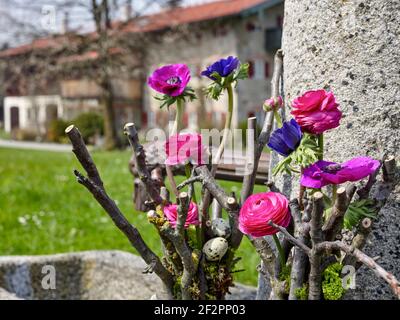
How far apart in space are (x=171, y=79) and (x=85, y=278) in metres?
1.25

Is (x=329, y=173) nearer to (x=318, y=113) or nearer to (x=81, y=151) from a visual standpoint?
(x=318, y=113)

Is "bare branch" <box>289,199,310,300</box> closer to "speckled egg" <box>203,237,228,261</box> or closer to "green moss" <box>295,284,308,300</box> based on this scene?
"green moss" <box>295,284,308,300</box>

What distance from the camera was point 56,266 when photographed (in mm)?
2568

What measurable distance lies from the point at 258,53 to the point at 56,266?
76.0ft

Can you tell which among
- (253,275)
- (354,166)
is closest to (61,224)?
(253,275)

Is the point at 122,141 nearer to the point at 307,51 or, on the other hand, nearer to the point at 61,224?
the point at 61,224

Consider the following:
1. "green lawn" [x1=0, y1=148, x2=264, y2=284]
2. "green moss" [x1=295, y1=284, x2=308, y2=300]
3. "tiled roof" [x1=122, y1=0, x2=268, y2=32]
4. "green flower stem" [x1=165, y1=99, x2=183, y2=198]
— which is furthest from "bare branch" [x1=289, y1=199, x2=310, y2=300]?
"tiled roof" [x1=122, y1=0, x2=268, y2=32]

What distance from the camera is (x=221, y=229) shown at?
1.67 m

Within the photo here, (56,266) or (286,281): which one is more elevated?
(286,281)

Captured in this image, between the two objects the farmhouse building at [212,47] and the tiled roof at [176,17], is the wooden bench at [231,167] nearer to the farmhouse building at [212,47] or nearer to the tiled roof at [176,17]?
the tiled roof at [176,17]

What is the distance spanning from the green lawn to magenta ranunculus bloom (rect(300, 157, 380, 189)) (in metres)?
2.33

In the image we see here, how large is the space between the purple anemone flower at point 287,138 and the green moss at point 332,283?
305 millimetres

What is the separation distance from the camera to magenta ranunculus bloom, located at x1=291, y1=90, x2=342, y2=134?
130 centimetres

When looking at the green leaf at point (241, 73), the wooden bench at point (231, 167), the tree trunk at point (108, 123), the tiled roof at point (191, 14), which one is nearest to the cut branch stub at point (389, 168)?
the green leaf at point (241, 73)
